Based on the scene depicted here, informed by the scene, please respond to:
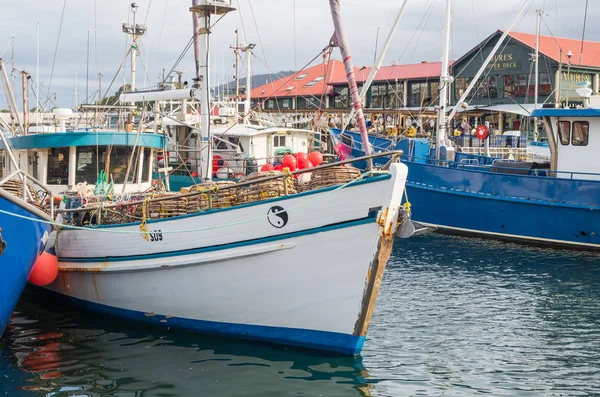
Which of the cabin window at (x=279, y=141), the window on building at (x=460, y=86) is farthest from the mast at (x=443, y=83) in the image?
the window on building at (x=460, y=86)

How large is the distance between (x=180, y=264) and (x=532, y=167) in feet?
39.2

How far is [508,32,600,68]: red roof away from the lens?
40.5 m

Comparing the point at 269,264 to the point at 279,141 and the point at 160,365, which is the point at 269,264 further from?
the point at 279,141

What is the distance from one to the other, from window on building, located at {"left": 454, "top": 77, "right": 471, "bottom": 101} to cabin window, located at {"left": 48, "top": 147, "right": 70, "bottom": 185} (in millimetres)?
35005

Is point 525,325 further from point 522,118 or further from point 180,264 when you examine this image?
point 522,118

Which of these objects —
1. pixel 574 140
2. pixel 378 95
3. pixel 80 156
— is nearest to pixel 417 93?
pixel 378 95

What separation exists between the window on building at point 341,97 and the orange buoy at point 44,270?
3949cm

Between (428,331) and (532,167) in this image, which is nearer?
(428,331)

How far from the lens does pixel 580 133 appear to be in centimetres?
1731

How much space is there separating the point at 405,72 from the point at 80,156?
1458 inches

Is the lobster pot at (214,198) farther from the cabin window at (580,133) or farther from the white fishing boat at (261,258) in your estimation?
the cabin window at (580,133)

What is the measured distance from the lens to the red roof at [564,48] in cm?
4050

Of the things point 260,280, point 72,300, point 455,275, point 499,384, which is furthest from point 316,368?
point 455,275

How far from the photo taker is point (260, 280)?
909cm
